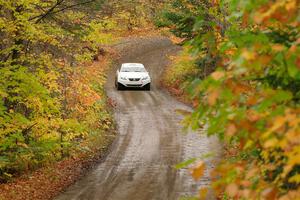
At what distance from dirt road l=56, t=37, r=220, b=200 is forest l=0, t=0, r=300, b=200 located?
2.67ft

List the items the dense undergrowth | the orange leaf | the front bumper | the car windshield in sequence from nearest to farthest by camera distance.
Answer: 1. the orange leaf
2. the dense undergrowth
3. the front bumper
4. the car windshield

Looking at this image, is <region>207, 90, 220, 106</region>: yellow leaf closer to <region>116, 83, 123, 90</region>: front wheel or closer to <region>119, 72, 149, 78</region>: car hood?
<region>119, 72, 149, 78</region>: car hood

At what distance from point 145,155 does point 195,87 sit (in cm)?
1330

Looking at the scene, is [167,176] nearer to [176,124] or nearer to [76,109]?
[76,109]

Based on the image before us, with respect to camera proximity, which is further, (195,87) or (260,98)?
(195,87)

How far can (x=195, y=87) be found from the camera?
11.7 feet

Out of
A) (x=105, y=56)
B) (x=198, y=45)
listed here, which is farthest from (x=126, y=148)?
(x=105, y=56)

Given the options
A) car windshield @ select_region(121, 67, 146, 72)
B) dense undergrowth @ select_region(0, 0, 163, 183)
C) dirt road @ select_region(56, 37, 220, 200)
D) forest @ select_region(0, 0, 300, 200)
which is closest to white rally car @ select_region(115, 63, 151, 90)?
car windshield @ select_region(121, 67, 146, 72)

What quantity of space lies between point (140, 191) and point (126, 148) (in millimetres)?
5058

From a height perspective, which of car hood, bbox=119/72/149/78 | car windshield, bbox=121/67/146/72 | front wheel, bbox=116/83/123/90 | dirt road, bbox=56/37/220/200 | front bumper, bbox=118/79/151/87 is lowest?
dirt road, bbox=56/37/220/200

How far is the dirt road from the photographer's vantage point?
1278 cm

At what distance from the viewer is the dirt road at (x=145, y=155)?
503 inches

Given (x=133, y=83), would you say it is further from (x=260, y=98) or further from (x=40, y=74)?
(x=260, y=98)

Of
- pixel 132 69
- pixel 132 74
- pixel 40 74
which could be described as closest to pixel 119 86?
pixel 132 74
